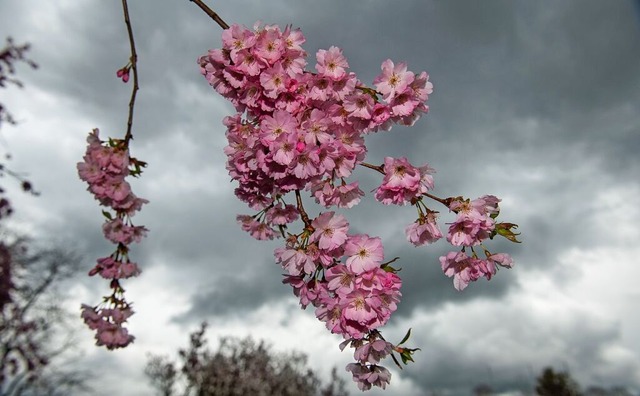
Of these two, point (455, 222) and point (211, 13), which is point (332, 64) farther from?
point (455, 222)

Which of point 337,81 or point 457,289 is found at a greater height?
point 337,81

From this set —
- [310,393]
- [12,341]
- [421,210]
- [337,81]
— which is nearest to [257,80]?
[337,81]

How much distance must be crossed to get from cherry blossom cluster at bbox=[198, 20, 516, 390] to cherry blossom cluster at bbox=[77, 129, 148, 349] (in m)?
0.51

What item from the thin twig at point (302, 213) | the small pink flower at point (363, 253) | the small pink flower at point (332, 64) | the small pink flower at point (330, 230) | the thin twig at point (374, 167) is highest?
the small pink flower at point (332, 64)

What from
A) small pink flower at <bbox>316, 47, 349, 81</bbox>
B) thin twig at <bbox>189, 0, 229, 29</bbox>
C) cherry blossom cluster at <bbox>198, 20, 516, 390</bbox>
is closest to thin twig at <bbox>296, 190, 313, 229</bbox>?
cherry blossom cluster at <bbox>198, 20, 516, 390</bbox>

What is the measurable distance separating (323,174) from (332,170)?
0.06m

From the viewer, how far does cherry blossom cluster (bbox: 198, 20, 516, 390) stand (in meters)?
2.20

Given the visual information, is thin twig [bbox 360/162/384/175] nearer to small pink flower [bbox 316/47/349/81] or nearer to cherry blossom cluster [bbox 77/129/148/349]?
small pink flower [bbox 316/47/349/81]

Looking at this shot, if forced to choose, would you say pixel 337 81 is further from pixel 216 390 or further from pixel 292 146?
pixel 216 390

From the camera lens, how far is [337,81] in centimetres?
247

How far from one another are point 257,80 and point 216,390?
75.8 feet

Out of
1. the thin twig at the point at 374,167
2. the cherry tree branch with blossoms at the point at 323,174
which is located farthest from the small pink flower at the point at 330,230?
the thin twig at the point at 374,167

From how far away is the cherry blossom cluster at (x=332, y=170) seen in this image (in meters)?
→ 2.20

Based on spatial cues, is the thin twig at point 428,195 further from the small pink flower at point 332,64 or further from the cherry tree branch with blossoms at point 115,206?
the cherry tree branch with blossoms at point 115,206
